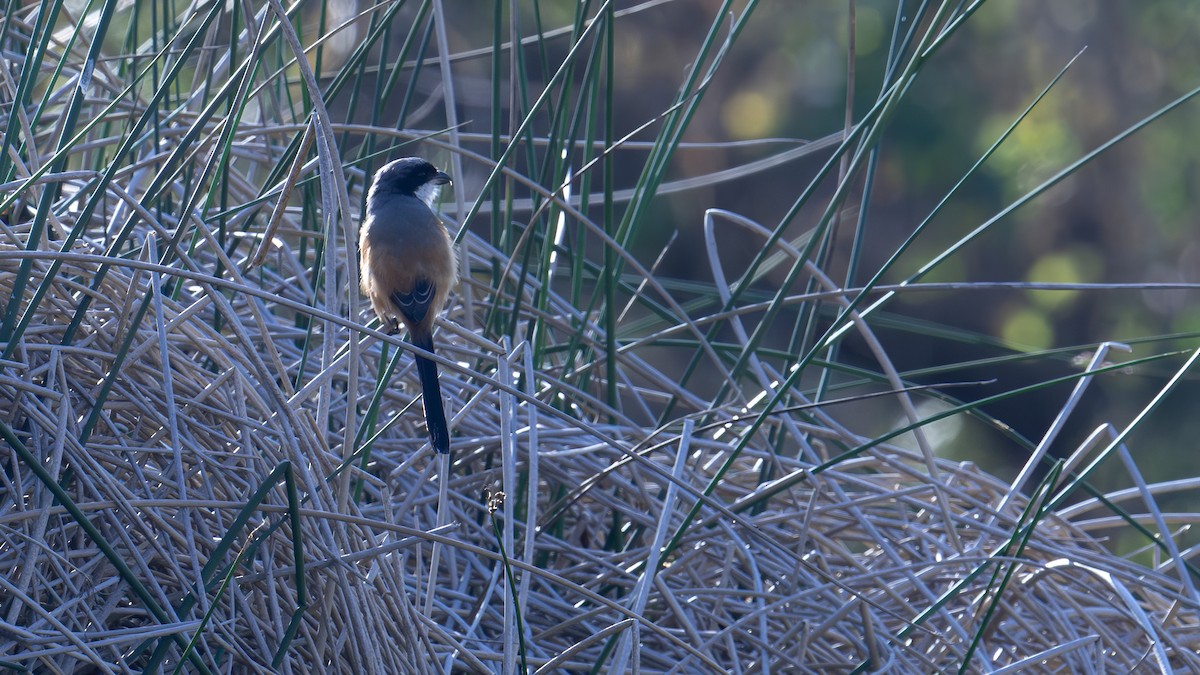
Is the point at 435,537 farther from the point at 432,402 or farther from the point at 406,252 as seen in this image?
the point at 406,252

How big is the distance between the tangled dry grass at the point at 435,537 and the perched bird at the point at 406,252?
0.32ft

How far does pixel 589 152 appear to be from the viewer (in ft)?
6.89

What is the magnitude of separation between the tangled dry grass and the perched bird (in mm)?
96

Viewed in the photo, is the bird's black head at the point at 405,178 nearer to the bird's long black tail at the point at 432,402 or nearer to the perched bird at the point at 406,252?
the perched bird at the point at 406,252

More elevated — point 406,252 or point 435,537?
point 406,252

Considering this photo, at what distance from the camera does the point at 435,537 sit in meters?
1.33

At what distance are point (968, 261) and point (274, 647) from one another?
786cm

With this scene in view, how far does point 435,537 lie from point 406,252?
0.92 meters

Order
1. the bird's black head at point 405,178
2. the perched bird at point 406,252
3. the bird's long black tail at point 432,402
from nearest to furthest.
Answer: the bird's long black tail at point 432,402 → the perched bird at point 406,252 → the bird's black head at point 405,178

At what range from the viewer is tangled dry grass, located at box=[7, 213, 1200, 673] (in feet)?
4.32

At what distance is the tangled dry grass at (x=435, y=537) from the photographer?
1.32 meters

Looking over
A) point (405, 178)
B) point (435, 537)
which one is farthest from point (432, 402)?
point (405, 178)

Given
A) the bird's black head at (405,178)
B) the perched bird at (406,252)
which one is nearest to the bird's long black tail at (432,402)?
the perched bird at (406,252)

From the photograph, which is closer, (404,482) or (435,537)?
(435,537)
